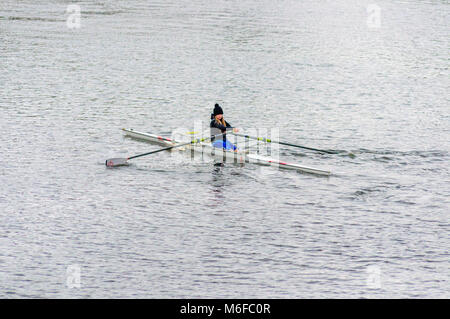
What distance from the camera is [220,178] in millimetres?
35406

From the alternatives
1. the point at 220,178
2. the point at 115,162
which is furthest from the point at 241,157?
the point at 115,162

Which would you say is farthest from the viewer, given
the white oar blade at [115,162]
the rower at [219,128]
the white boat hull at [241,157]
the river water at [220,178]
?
the rower at [219,128]

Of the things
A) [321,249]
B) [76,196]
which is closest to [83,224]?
[76,196]

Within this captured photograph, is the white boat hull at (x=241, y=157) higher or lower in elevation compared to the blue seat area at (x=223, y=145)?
lower

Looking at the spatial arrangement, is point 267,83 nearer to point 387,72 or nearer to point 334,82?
point 334,82

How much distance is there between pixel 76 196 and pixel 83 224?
370cm

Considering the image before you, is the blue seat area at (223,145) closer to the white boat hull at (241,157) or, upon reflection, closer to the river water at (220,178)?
the white boat hull at (241,157)

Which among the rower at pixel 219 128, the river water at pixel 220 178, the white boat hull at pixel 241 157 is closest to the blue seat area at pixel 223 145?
the rower at pixel 219 128

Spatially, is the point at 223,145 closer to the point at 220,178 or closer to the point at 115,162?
the point at 220,178

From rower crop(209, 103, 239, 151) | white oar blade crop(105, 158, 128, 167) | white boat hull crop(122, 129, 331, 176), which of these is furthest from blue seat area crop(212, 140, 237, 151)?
white oar blade crop(105, 158, 128, 167)

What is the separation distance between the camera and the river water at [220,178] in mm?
25016

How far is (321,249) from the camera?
27141mm

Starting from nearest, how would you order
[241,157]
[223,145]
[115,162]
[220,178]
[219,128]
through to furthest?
[220,178]
[115,162]
[241,157]
[223,145]
[219,128]

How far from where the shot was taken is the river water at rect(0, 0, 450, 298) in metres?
25.0
